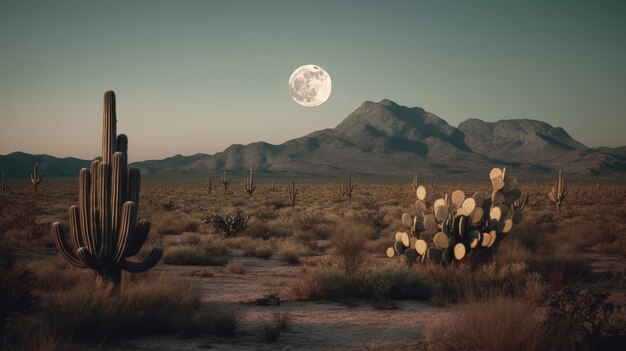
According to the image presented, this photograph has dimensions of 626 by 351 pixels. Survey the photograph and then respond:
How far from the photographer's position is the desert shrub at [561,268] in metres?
10.4

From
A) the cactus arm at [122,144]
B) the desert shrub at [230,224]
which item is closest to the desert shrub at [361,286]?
the cactus arm at [122,144]

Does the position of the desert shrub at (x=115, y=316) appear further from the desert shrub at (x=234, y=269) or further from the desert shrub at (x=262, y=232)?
the desert shrub at (x=262, y=232)

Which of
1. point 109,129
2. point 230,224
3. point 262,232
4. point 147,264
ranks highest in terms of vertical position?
point 109,129

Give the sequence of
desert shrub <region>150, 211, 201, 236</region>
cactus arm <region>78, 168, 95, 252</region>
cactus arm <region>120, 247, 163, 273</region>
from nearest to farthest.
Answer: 1. cactus arm <region>120, 247, 163, 273</region>
2. cactus arm <region>78, 168, 95, 252</region>
3. desert shrub <region>150, 211, 201, 236</region>

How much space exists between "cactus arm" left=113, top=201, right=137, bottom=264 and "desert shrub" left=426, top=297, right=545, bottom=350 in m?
5.21

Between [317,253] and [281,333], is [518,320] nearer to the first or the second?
[281,333]

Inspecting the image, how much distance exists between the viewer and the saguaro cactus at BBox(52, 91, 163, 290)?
8.54m

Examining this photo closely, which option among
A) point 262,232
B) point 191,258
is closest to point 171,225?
point 262,232

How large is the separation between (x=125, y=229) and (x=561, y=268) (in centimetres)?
906

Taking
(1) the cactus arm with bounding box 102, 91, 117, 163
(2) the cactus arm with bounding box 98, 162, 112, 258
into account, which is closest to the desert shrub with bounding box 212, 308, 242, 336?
(2) the cactus arm with bounding box 98, 162, 112, 258

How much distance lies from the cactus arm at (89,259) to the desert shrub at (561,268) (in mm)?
8605

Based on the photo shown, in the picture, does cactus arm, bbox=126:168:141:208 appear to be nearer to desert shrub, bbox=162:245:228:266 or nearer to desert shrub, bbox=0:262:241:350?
desert shrub, bbox=0:262:241:350

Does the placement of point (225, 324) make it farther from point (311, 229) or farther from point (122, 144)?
point (311, 229)

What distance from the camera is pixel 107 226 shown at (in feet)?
28.5
